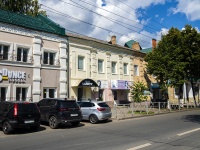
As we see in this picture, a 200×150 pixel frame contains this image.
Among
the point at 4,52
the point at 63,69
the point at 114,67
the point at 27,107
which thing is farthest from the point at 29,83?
the point at 114,67

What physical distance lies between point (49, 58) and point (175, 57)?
46.3ft

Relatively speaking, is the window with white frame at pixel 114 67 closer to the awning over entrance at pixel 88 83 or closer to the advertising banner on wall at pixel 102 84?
the advertising banner on wall at pixel 102 84

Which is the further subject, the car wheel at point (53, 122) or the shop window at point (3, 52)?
the shop window at point (3, 52)

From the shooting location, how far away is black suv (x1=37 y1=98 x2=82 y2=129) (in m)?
14.2

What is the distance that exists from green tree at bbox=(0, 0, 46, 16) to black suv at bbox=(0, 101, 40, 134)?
21702 millimetres

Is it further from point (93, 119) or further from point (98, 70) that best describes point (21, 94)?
point (98, 70)

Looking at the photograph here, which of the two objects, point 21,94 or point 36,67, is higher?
point 36,67

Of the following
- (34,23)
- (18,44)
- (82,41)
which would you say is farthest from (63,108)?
(82,41)

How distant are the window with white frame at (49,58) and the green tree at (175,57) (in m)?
11.9

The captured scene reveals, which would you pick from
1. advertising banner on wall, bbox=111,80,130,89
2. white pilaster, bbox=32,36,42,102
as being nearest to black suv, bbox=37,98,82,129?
white pilaster, bbox=32,36,42,102

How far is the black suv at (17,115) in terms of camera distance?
12.2 metres

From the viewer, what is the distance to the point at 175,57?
27.4 metres

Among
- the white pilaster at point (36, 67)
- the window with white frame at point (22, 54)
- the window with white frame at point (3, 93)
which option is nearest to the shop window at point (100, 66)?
the white pilaster at point (36, 67)

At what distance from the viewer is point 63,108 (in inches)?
567
